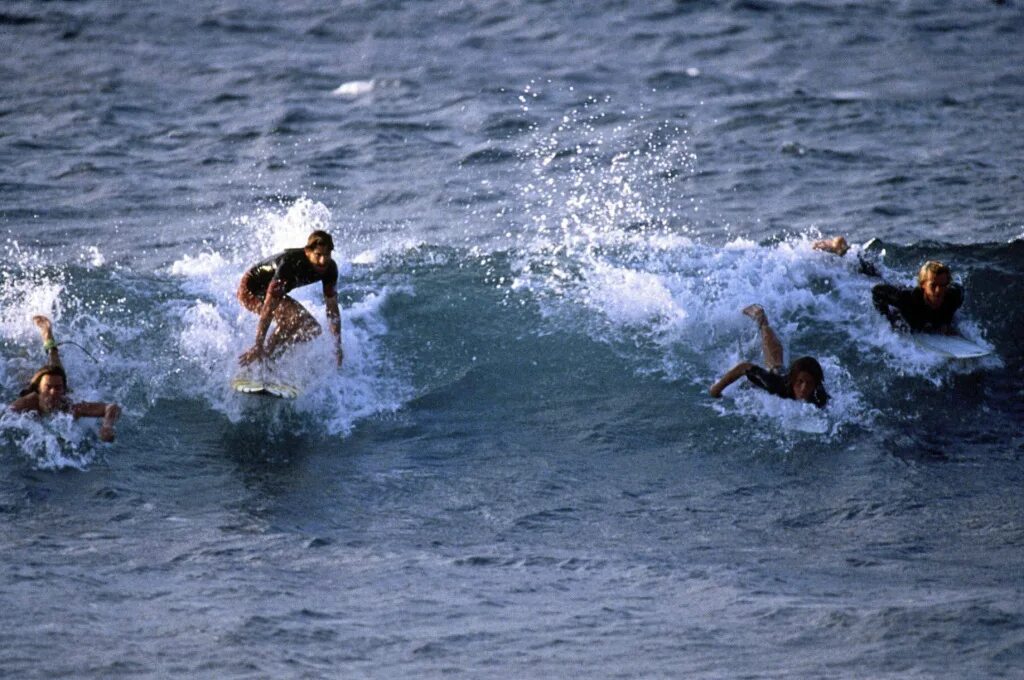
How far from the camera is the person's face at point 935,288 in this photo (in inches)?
441

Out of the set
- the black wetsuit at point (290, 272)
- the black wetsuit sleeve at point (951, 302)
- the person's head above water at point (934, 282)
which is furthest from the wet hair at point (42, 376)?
the black wetsuit sleeve at point (951, 302)

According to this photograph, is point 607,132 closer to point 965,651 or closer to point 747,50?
point 747,50

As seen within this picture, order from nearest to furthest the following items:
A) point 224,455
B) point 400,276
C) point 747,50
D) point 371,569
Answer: point 371,569 → point 224,455 → point 400,276 → point 747,50

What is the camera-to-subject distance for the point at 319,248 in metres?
10.2

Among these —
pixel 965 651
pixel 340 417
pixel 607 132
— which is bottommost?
Result: pixel 965 651

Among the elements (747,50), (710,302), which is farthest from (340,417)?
(747,50)

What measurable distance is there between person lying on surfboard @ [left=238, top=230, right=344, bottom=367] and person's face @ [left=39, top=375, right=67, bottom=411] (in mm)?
1373

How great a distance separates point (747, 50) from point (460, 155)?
5.77 meters

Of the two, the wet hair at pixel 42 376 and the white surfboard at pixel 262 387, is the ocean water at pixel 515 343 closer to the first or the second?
the wet hair at pixel 42 376

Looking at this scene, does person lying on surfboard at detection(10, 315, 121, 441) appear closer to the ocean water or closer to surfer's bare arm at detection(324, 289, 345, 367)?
the ocean water

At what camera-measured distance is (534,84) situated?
728 inches

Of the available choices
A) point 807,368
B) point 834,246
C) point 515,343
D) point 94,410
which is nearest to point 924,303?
point 834,246

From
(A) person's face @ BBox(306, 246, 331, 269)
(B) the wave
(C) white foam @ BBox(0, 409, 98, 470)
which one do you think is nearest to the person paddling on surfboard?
(B) the wave

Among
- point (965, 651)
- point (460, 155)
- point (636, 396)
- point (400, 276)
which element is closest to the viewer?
point (965, 651)
